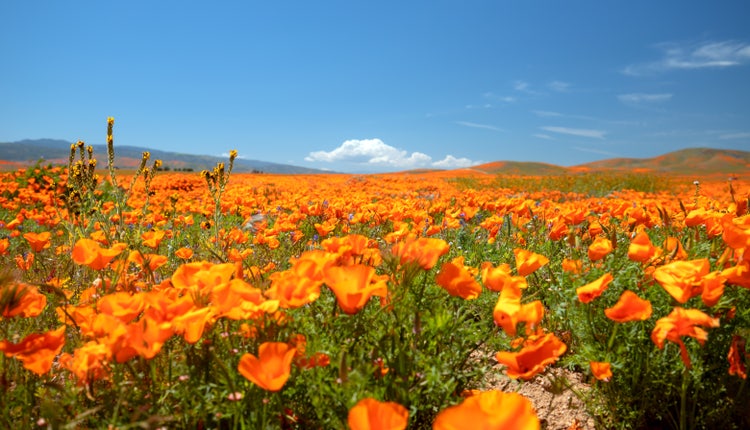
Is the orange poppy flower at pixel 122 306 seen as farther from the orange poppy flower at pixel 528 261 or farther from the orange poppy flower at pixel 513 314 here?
the orange poppy flower at pixel 528 261

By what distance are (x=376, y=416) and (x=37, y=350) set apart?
3.44ft

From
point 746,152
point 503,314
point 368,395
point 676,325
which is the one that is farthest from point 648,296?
point 746,152

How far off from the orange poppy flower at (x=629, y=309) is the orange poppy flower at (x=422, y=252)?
1.78 ft

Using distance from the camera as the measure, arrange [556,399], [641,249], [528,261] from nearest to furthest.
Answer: [641,249] → [528,261] → [556,399]

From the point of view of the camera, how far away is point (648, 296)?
187cm

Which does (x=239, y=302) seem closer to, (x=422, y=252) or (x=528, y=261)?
(x=422, y=252)

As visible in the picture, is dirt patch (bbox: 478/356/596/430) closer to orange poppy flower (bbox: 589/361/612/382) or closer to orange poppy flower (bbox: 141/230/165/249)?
orange poppy flower (bbox: 589/361/612/382)

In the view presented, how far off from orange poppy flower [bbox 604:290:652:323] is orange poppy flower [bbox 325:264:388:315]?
0.71 metres

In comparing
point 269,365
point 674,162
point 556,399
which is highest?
point 674,162

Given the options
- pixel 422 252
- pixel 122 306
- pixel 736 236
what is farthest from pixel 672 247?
pixel 122 306

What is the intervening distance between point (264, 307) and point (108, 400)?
0.67m

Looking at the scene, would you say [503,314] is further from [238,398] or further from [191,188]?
[191,188]

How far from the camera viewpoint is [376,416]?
100 cm

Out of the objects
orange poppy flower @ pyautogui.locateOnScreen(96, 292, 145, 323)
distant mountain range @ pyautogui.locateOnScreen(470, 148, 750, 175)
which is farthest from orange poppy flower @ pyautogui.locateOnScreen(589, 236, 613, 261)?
distant mountain range @ pyautogui.locateOnScreen(470, 148, 750, 175)
